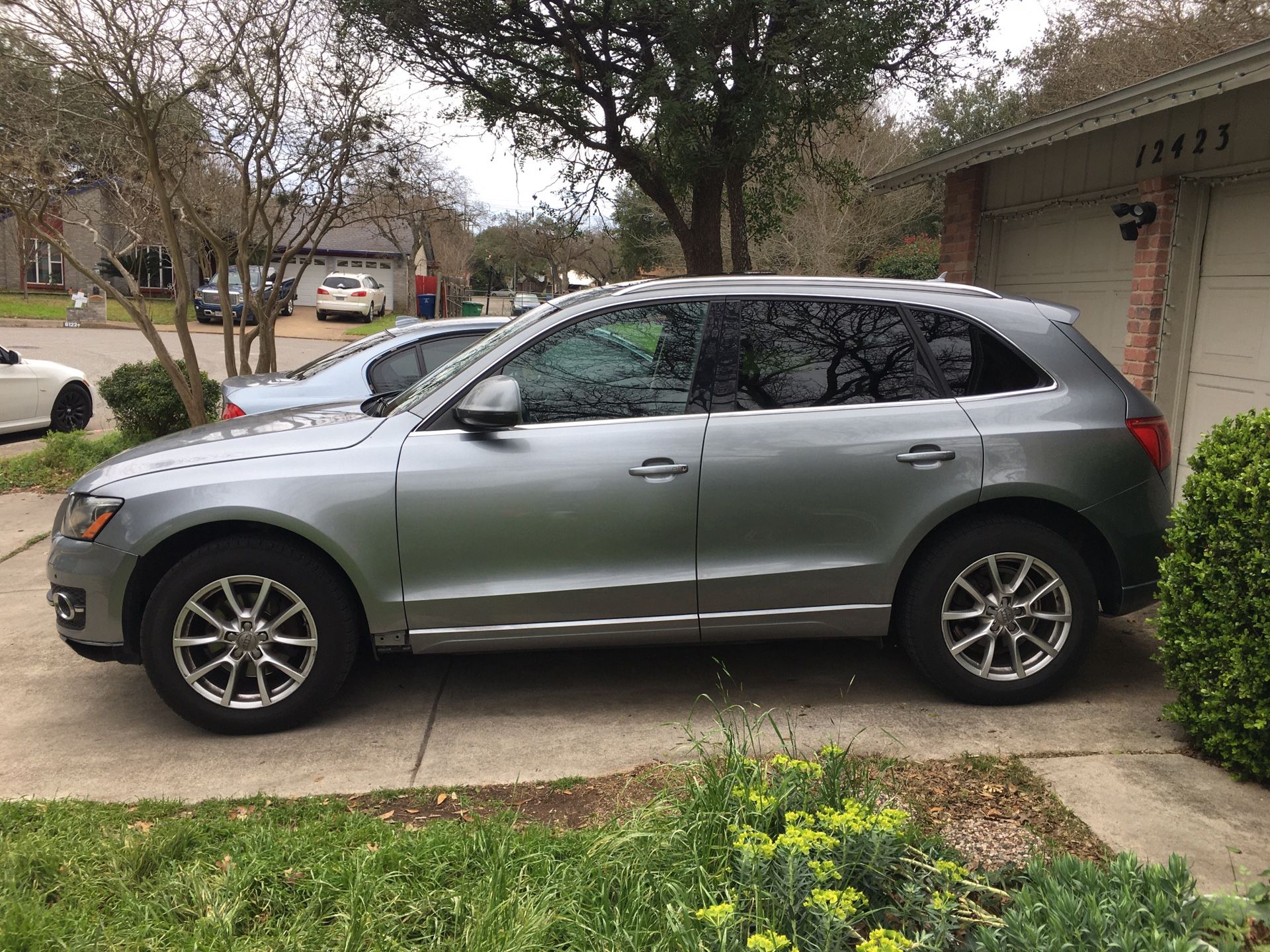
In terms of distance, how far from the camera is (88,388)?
1324 cm

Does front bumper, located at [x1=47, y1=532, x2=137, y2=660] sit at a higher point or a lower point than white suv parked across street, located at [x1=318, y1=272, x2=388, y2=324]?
lower

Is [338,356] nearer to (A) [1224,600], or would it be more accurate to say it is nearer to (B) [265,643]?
(B) [265,643]

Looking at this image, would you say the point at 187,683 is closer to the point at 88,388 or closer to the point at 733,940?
the point at 733,940

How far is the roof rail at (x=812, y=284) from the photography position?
177 inches

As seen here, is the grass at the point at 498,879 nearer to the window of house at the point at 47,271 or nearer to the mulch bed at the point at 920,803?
the mulch bed at the point at 920,803

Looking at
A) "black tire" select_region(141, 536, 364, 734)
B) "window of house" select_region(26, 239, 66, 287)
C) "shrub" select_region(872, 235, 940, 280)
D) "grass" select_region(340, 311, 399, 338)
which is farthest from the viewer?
"window of house" select_region(26, 239, 66, 287)

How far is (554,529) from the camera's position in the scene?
412 centimetres

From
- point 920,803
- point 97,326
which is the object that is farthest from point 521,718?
point 97,326

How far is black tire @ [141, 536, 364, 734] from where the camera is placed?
13.2 feet

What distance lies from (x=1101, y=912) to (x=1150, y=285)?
19.4 feet

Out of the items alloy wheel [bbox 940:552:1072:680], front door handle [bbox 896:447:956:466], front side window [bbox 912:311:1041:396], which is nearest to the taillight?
front side window [bbox 912:311:1041:396]

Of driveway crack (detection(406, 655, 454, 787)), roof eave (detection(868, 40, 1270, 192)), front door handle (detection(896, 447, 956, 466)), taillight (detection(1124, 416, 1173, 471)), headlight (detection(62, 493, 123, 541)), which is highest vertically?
roof eave (detection(868, 40, 1270, 192))

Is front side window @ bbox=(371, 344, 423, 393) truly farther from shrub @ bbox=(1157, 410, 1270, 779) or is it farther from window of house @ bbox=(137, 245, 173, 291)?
window of house @ bbox=(137, 245, 173, 291)

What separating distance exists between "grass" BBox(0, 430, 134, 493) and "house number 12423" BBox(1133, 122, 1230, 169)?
359 inches
